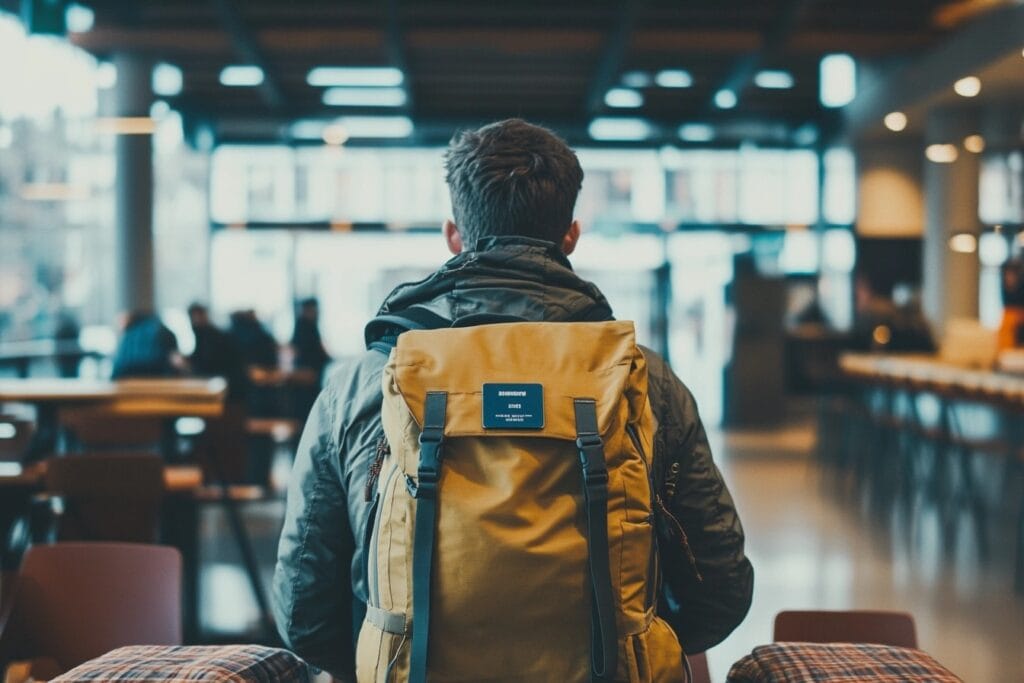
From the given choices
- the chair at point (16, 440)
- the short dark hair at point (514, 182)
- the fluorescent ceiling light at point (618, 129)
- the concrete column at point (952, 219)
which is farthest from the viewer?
the fluorescent ceiling light at point (618, 129)

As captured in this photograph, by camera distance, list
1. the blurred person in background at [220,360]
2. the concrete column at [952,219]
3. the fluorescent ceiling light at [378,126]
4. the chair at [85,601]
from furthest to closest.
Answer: the fluorescent ceiling light at [378,126], the concrete column at [952,219], the blurred person in background at [220,360], the chair at [85,601]

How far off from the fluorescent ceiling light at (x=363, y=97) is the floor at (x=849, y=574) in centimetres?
773

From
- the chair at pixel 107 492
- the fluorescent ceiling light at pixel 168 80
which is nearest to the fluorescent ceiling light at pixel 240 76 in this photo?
the fluorescent ceiling light at pixel 168 80

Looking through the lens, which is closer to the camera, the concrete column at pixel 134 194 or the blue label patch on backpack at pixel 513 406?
the blue label patch on backpack at pixel 513 406

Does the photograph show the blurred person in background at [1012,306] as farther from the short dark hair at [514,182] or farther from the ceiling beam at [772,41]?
the short dark hair at [514,182]

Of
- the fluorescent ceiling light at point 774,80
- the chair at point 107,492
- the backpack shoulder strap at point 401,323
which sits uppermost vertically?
the fluorescent ceiling light at point 774,80

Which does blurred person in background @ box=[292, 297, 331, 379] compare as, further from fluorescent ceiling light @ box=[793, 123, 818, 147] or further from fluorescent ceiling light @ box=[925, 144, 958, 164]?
fluorescent ceiling light @ box=[793, 123, 818, 147]

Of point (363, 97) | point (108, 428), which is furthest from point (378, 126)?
point (108, 428)

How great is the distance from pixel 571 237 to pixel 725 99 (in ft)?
43.6

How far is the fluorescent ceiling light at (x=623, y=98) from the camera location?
48.7 feet

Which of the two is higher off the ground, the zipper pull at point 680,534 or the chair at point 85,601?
the zipper pull at point 680,534

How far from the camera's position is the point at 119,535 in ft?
13.8

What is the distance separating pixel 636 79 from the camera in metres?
14.0

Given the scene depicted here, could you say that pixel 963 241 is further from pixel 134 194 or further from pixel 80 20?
pixel 80 20
